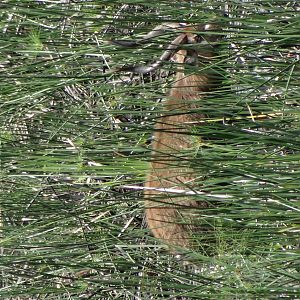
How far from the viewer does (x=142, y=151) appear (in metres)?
2.21

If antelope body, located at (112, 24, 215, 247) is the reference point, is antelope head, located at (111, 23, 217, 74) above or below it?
above

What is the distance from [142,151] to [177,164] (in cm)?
31

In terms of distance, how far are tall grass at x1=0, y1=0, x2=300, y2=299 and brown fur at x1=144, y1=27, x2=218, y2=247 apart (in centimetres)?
5

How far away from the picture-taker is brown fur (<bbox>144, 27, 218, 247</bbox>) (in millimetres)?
1987

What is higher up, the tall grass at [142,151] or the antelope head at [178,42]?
the antelope head at [178,42]

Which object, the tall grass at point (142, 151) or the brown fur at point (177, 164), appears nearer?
the tall grass at point (142, 151)

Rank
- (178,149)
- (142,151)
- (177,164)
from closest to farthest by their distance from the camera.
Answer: (177,164)
(178,149)
(142,151)

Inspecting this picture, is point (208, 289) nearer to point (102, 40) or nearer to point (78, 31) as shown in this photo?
point (102, 40)

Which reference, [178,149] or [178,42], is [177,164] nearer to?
[178,149]

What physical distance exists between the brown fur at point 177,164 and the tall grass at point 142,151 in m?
0.05

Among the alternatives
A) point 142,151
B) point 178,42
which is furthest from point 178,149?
point 178,42

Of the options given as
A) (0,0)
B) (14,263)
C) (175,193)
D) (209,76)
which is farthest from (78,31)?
(14,263)

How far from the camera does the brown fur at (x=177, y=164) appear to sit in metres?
1.99

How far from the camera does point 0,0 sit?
2.17 metres
